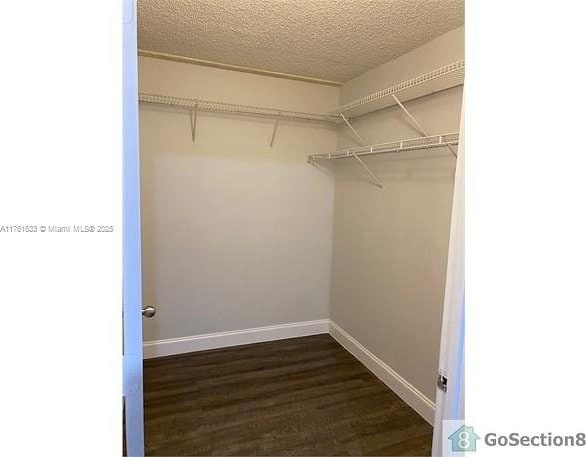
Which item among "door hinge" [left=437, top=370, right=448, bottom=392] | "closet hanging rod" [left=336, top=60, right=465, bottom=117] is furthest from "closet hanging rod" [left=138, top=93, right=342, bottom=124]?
"door hinge" [left=437, top=370, right=448, bottom=392]

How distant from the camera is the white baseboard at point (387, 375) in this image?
2.22 meters

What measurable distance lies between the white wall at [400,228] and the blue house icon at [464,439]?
126 centimetres

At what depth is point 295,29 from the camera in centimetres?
202

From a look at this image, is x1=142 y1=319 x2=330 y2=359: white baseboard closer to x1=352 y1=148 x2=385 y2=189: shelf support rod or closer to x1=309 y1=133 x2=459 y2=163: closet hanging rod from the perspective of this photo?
x1=352 y1=148 x2=385 y2=189: shelf support rod

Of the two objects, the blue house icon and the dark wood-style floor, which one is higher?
the blue house icon

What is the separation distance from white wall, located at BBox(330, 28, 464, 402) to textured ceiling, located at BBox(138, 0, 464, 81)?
207mm

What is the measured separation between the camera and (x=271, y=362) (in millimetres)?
2848

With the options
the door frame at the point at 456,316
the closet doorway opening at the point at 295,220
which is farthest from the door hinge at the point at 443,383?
the closet doorway opening at the point at 295,220

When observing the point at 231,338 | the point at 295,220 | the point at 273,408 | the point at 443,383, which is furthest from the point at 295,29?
the point at 231,338

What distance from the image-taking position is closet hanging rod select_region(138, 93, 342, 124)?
8.44ft

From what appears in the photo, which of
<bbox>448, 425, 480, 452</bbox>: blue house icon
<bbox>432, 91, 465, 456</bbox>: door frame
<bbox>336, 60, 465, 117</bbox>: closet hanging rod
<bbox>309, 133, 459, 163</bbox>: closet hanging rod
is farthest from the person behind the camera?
<bbox>309, 133, 459, 163</bbox>: closet hanging rod
